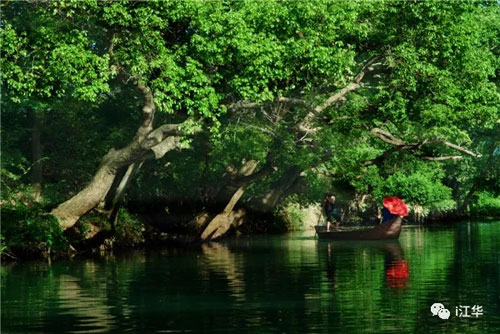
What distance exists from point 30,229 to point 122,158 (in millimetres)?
4514

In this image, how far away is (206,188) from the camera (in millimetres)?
57344

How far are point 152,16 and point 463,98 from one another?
1446 cm

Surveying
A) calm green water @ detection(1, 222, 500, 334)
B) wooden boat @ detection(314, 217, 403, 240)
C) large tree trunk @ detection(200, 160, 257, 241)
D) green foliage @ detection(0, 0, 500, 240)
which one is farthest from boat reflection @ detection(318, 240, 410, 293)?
large tree trunk @ detection(200, 160, 257, 241)

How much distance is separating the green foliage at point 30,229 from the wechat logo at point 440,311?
20652 millimetres

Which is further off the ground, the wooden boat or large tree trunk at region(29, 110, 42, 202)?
large tree trunk at region(29, 110, 42, 202)

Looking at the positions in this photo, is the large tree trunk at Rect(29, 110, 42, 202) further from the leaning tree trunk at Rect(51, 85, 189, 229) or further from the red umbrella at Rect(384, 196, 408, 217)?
the red umbrella at Rect(384, 196, 408, 217)

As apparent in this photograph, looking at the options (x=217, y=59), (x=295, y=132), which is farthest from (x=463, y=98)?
(x=217, y=59)

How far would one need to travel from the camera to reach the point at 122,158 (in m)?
41.1

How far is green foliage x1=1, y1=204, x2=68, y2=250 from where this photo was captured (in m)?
38.3

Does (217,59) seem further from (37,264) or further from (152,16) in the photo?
(37,264)

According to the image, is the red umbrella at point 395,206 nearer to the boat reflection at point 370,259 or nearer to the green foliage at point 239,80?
the boat reflection at point 370,259

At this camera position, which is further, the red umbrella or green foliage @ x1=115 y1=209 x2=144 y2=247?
the red umbrella

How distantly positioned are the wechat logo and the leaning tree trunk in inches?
807

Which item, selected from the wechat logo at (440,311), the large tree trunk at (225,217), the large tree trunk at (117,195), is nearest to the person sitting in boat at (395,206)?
A: the large tree trunk at (225,217)
